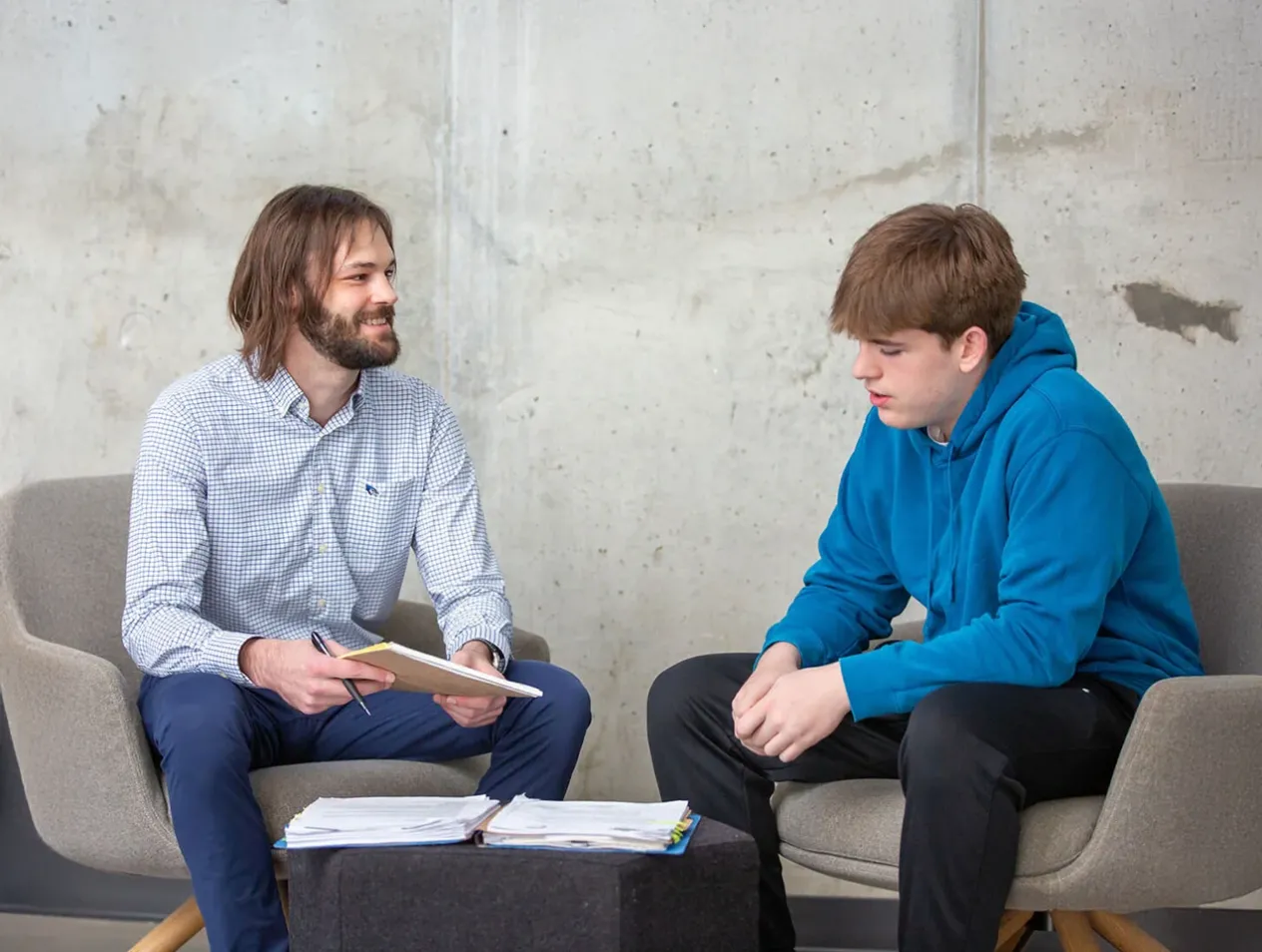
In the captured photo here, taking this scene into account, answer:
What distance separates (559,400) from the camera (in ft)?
10.5

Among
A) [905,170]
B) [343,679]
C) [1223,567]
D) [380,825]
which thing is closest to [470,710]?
[343,679]

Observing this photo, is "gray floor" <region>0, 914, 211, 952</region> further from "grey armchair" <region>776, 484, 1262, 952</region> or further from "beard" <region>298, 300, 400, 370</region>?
"grey armchair" <region>776, 484, 1262, 952</region>

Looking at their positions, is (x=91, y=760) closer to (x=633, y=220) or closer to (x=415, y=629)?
(x=415, y=629)

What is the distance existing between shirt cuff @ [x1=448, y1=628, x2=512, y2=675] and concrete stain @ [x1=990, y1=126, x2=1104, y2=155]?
4.90 ft

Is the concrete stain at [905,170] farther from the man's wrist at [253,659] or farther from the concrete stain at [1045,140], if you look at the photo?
the man's wrist at [253,659]

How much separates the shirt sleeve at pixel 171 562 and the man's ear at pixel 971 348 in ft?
3.87

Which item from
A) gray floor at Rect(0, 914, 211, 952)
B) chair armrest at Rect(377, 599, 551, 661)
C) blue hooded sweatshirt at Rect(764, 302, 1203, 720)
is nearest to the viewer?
blue hooded sweatshirt at Rect(764, 302, 1203, 720)

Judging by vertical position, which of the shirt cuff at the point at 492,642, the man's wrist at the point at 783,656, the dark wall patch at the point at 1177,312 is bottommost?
the shirt cuff at the point at 492,642

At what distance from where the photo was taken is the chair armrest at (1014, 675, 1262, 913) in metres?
1.92

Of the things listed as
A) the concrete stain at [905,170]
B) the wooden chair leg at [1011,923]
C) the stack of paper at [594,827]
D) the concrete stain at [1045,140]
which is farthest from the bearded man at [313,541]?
the concrete stain at [1045,140]

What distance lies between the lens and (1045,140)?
3.02 metres

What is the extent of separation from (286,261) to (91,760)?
91 cm

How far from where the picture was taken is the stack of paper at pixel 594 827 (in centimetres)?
166

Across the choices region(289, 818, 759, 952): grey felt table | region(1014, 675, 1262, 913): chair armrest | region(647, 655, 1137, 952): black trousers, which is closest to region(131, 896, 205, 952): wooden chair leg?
region(289, 818, 759, 952): grey felt table
